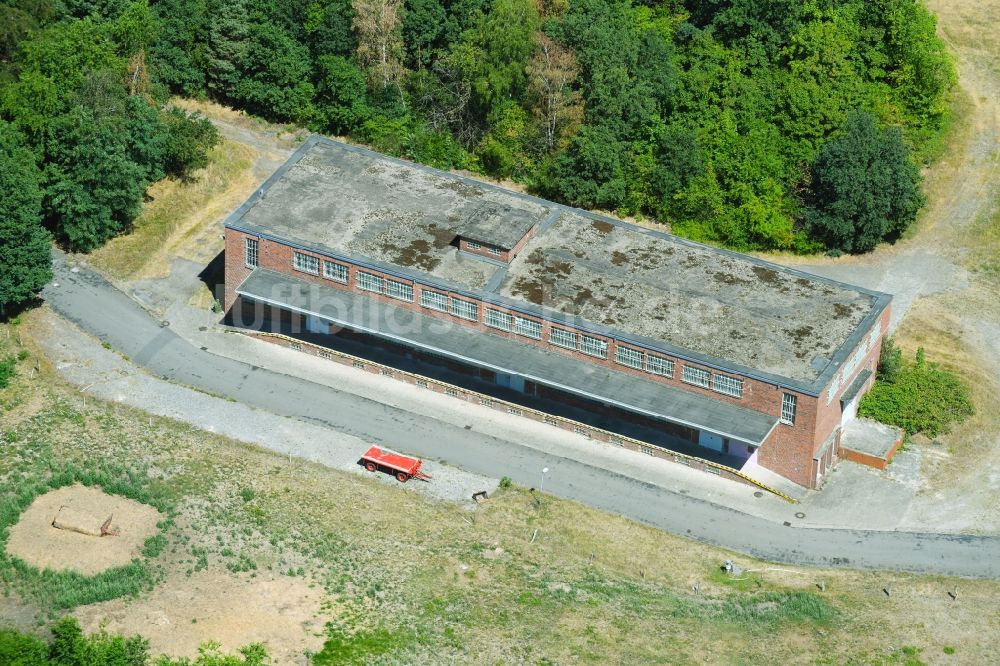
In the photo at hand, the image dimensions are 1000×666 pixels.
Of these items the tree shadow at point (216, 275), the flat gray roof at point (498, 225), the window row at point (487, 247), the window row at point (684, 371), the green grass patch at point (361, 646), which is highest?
the flat gray roof at point (498, 225)

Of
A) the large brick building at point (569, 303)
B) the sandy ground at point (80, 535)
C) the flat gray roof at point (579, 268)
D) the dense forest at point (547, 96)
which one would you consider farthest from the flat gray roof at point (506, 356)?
the sandy ground at point (80, 535)

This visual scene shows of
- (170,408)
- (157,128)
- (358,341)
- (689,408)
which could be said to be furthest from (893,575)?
(157,128)

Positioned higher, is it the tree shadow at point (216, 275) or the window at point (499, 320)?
the window at point (499, 320)

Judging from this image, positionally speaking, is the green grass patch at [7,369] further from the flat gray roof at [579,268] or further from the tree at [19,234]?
the flat gray roof at [579,268]

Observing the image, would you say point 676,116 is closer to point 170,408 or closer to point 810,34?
point 810,34

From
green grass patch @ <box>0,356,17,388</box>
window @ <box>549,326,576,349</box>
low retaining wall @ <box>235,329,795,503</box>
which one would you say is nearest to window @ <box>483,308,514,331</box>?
window @ <box>549,326,576,349</box>
